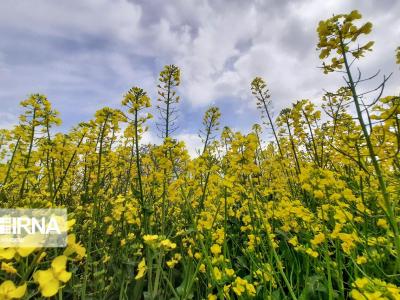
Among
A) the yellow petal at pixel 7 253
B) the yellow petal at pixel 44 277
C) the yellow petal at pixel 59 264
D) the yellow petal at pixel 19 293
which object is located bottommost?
the yellow petal at pixel 19 293

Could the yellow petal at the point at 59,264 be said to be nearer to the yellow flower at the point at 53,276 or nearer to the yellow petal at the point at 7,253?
the yellow flower at the point at 53,276

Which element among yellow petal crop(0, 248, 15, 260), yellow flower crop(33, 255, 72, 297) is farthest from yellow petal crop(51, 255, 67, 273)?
yellow petal crop(0, 248, 15, 260)

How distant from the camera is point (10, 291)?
76 cm

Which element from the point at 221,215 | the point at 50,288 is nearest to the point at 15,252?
the point at 50,288

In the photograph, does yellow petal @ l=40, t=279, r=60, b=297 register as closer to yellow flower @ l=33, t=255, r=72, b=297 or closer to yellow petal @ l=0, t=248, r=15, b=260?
yellow flower @ l=33, t=255, r=72, b=297

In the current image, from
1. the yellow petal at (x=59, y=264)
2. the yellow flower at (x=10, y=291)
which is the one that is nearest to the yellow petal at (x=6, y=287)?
the yellow flower at (x=10, y=291)

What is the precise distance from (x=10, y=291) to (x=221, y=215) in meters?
3.25

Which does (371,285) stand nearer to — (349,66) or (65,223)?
(349,66)

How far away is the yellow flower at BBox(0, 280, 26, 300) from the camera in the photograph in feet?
2.40

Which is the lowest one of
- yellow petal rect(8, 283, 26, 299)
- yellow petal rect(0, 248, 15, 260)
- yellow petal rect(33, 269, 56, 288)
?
yellow petal rect(8, 283, 26, 299)

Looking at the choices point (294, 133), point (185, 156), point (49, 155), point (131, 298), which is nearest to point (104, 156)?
point (49, 155)

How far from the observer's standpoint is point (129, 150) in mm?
5535

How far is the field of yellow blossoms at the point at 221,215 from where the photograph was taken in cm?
208

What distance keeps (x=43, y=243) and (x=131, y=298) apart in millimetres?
2892
